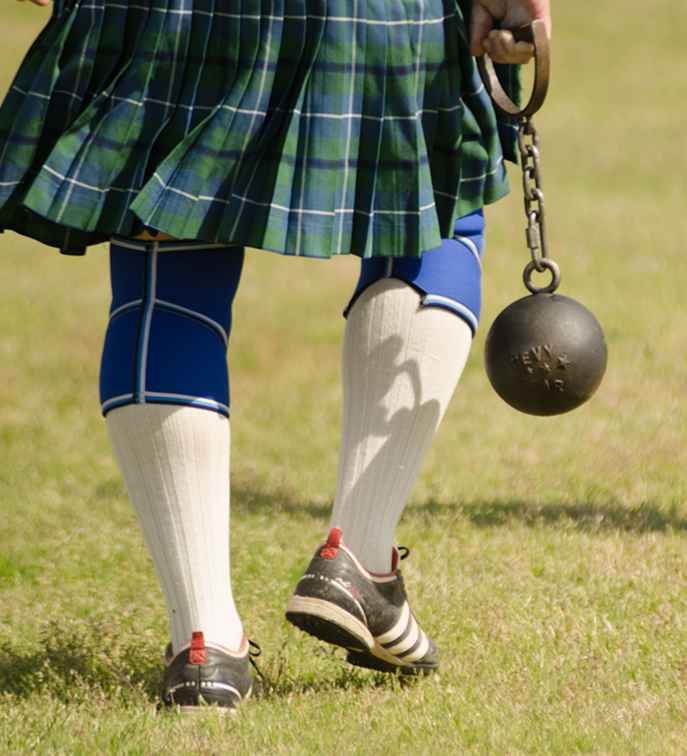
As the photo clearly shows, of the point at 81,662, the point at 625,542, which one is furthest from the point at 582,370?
the point at 625,542

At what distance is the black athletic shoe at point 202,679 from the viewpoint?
2.64 meters

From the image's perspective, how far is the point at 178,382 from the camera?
103 inches

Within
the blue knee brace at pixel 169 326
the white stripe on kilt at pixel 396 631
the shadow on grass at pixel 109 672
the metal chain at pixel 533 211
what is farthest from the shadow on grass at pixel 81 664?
the metal chain at pixel 533 211

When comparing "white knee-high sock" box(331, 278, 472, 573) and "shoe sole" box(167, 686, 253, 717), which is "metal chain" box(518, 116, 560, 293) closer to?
"white knee-high sock" box(331, 278, 472, 573)

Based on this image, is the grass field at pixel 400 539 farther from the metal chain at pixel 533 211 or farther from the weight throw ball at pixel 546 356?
the metal chain at pixel 533 211

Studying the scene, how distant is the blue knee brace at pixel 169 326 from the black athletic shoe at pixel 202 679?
378 millimetres

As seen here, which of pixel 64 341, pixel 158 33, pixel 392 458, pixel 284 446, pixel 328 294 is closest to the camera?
pixel 158 33

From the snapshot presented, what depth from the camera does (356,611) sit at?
2.67 meters

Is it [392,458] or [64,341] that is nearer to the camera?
[392,458]

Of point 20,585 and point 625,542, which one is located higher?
point 625,542

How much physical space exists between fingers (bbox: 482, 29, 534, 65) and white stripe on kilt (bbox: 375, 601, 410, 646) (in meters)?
0.89

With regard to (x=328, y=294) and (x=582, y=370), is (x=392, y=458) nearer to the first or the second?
(x=582, y=370)

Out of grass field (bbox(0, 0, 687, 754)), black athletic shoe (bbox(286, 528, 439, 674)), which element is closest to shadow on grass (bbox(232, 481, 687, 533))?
grass field (bbox(0, 0, 687, 754))

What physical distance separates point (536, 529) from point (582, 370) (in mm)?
1451
